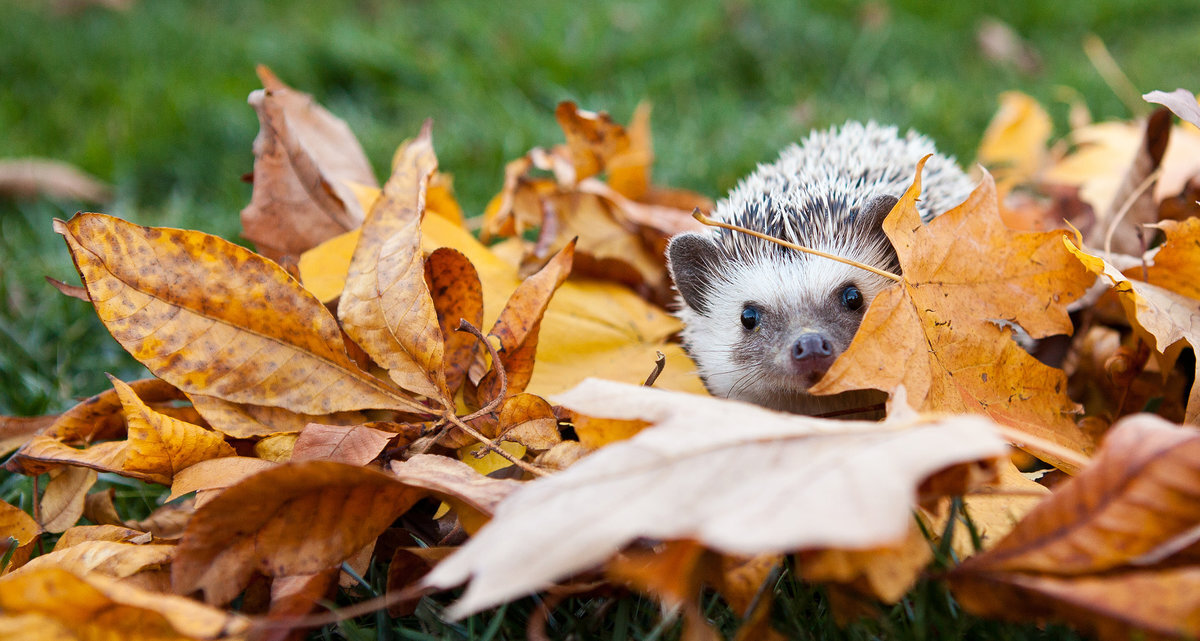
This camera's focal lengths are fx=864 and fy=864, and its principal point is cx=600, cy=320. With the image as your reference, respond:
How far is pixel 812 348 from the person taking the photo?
7.22ft

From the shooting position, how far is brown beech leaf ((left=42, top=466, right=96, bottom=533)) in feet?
6.63

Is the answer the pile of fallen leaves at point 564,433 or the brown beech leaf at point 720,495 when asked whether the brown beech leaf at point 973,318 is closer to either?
the pile of fallen leaves at point 564,433

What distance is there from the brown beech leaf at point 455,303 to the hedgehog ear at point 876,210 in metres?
1.12

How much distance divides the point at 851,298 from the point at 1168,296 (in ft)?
2.51

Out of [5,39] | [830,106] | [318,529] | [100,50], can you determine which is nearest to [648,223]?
[318,529]

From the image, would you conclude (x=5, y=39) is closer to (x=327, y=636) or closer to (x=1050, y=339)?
(x=327, y=636)

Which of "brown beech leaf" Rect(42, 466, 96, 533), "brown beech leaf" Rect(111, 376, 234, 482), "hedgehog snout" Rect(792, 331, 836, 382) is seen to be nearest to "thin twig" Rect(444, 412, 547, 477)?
"brown beech leaf" Rect(111, 376, 234, 482)

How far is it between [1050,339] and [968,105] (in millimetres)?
3053

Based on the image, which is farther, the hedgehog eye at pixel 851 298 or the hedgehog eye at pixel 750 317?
the hedgehog eye at pixel 750 317

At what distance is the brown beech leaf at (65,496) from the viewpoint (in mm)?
2020

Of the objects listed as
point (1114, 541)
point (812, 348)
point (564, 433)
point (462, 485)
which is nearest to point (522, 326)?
point (564, 433)

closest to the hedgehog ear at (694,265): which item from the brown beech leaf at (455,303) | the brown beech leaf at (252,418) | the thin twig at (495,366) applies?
the brown beech leaf at (455,303)

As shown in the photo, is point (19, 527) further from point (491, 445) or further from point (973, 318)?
point (973, 318)

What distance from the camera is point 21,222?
4.06 metres
